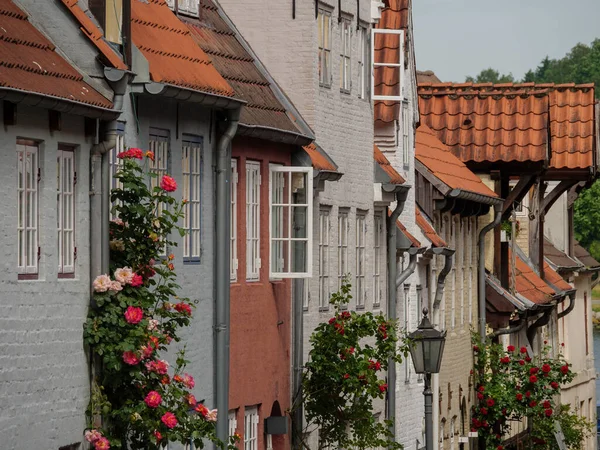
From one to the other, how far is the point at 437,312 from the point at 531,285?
9.28 m

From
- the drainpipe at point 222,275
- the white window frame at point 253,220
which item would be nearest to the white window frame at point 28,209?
the drainpipe at point 222,275

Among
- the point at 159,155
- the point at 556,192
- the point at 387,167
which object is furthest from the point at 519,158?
the point at 159,155

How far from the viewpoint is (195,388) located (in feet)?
61.5

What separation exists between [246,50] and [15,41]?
9.00 m

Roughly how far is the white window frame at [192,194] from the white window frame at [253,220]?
6.83 ft

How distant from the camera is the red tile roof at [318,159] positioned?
2353 cm

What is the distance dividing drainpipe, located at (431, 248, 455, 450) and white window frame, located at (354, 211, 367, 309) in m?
5.37

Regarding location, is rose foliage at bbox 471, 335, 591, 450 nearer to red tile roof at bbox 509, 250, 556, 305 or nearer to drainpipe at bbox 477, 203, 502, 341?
drainpipe at bbox 477, 203, 502, 341

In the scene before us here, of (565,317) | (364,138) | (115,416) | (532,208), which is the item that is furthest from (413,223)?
(565,317)

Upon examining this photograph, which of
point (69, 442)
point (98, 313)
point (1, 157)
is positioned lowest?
point (69, 442)

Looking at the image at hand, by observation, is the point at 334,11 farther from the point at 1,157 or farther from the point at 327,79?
the point at 1,157

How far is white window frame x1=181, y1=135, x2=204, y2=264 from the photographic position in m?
18.6

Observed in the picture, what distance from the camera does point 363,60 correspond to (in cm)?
2714

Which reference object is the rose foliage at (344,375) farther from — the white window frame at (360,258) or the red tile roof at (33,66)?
the red tile roof at (33,66)
